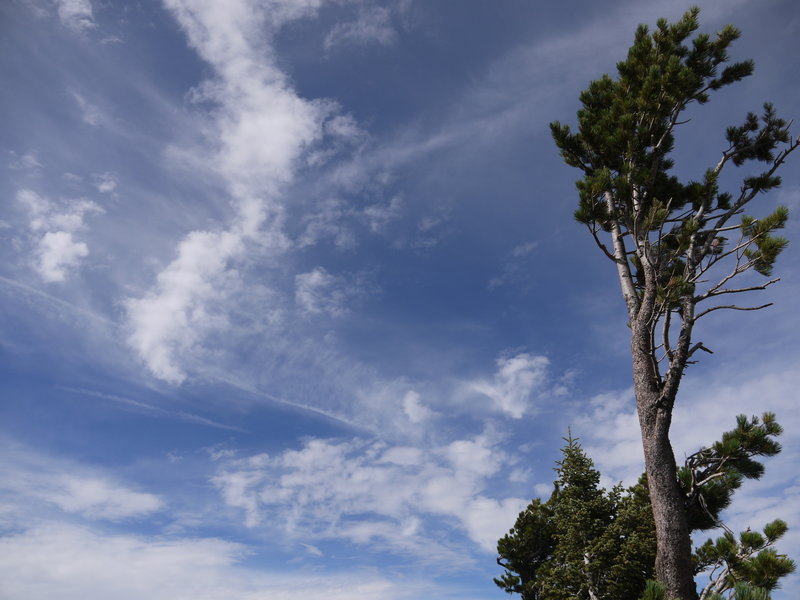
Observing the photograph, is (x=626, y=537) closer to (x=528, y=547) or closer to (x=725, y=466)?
(x=528, y=547)

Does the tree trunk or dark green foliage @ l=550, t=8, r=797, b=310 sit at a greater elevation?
dark green foliage @ l=550, t=8, r=797, b=310

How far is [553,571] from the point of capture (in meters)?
19.1

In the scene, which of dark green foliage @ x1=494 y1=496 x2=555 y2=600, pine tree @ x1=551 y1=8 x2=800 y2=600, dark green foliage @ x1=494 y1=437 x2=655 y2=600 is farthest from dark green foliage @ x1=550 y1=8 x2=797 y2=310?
dark green foliage @ x1=494 y1=496 x2=555 y2=600

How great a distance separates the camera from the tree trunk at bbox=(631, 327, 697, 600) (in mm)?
7992

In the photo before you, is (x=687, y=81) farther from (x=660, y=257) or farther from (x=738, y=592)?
(x=738, y=592)

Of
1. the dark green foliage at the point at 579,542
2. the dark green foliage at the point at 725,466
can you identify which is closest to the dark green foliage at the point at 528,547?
the dark green foliage at the point at 579,542

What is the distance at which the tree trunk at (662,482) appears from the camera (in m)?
7.99

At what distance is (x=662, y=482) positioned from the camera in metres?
8.50

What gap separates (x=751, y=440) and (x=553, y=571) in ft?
41.5

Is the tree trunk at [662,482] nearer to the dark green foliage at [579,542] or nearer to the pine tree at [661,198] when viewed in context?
the pine tree at [661,198]

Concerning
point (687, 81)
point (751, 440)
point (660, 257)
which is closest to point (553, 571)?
point (751, 440)

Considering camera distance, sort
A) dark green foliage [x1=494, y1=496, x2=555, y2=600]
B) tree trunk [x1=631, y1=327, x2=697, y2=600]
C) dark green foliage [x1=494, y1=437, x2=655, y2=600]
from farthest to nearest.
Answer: dark green foliage [x1=494, y1=496, x2=555, y2=600] < dark green foliage [x1=494, y1=437, x2=655, y2=600] < tree trunk [x1=631, y1=327, x2=697, y2=600]

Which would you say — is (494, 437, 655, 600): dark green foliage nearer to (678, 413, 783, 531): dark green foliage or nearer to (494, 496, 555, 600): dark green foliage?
(494, 496, 555, 600): dark green foliage

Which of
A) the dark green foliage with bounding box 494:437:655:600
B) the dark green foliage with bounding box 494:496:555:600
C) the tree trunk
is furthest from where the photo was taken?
the dark green foliage with bounding box 494:496:555:600
